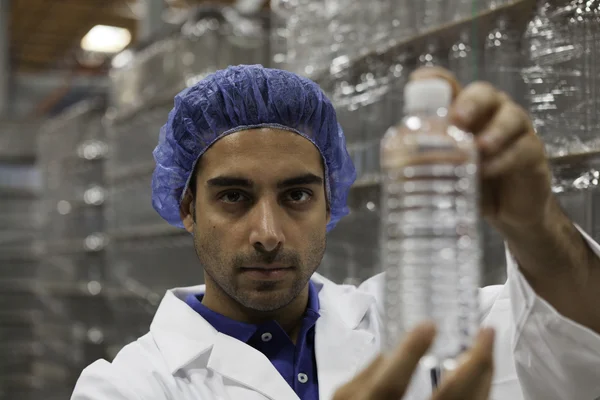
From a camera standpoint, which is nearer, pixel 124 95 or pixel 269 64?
pixel 269 64

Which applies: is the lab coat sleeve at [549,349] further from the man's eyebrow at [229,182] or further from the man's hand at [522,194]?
the man's eyebrow at [229,182]

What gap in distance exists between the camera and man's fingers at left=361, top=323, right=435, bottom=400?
0.78 metres

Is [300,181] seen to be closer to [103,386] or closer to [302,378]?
[302,378]

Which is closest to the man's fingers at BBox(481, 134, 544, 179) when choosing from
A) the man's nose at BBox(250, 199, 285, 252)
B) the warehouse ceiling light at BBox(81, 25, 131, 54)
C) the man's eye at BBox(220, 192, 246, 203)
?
the man's nose at BBox(250, 199, 285, 252)

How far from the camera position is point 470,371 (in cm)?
79

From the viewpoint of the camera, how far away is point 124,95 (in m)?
4.34

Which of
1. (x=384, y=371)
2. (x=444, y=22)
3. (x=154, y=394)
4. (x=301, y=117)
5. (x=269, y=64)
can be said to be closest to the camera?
(x=384, y=371)

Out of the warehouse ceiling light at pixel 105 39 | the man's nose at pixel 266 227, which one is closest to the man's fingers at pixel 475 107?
the man's nose at pixel 266 227

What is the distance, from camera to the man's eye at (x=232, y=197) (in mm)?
1533

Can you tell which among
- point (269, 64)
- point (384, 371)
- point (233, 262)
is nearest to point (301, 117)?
point (233, 262)

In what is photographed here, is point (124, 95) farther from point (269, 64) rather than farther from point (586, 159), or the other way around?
point (586, 159)

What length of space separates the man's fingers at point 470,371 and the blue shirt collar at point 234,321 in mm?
845

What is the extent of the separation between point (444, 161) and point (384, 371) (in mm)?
251

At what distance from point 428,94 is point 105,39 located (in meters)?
7.59
